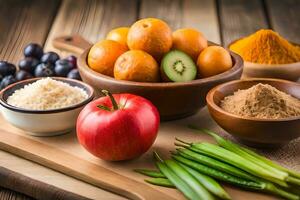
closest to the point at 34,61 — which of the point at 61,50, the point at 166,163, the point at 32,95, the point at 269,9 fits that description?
the point at 61,50

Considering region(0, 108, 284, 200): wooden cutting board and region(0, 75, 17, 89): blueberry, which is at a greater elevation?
region(0, 75, 17, 89): blueberry

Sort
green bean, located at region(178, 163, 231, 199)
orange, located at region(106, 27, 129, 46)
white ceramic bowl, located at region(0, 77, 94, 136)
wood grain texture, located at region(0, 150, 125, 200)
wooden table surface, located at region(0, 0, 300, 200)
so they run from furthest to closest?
wooden table surface, located at region(0, 0, 300, 200)
orange, located at region(106, 27, 129, 46)
white ceramic bowl, located at region(0, 77, 94, 136)
wood grain texture, located at region(0, 150, 125, 200)
green bean, located at region(178, 163, 231, 199)

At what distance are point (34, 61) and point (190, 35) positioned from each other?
0.74 m

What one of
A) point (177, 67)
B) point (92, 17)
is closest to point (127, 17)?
point (92, 17)

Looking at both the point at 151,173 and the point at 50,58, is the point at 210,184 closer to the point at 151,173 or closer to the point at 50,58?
the point at 151,173

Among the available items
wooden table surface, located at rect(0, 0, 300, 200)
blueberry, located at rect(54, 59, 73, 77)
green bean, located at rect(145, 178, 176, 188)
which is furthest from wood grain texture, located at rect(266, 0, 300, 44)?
green bean, located at rect(145, 178, 176, 188)

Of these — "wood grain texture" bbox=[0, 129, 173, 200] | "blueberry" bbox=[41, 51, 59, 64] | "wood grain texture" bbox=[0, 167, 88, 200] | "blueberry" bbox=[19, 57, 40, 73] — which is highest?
"blueberry" bbox=[41, 51, 59, 64]

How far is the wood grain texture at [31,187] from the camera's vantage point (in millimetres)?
1650

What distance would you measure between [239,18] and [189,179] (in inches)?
80.7

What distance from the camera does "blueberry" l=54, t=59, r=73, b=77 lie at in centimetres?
243

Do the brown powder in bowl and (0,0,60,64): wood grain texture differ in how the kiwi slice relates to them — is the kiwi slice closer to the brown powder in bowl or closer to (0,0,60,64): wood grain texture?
the brown powder in bowl

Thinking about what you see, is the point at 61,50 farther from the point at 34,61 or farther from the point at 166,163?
the point at 166,163

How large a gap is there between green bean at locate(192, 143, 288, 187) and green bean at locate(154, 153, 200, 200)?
116 millimetres

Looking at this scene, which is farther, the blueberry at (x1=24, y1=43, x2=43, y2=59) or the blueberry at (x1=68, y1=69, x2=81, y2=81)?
the blueberry at (x1=24, y1=43, x2=43, y2=59)
